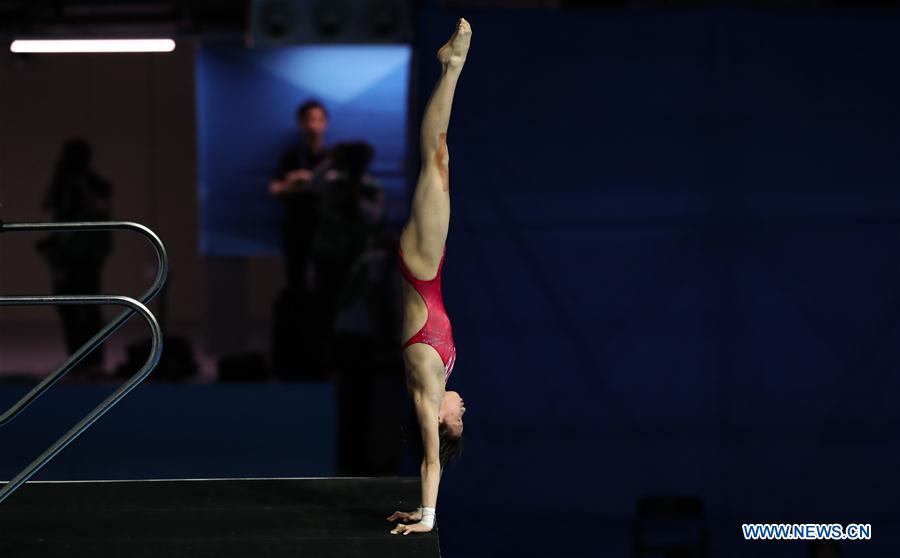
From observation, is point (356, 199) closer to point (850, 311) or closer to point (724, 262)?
point (724, 262)

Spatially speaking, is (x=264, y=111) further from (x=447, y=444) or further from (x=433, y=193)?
(x=447, y=444)

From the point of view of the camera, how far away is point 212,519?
421cm

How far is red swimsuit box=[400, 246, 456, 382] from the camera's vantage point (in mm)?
4012

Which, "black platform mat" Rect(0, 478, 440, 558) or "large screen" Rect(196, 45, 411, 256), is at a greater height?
"large screen" Rect(196, 45, 411, 256)

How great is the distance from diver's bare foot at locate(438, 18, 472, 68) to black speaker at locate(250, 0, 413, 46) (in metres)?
2.94

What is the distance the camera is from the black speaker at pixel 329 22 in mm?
6887

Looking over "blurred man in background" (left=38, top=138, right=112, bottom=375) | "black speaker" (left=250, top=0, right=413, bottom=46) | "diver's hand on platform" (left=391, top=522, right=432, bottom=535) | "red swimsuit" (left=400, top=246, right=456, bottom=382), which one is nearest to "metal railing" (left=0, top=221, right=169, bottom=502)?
"red swimsuit" (left=400, top=246, right=456, bottom=382)

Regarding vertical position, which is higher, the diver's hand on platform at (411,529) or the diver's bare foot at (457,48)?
the diver's bare foot at (457,48)

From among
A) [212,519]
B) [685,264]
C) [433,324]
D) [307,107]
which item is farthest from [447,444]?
[307,107]

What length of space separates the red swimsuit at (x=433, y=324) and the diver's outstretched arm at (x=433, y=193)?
1.2 inches

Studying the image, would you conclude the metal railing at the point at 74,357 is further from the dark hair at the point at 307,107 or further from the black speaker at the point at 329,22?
the dark hair at the point at 307,107

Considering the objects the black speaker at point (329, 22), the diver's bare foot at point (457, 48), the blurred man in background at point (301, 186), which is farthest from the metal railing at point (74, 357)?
the blurred man in background at point (301, 186)

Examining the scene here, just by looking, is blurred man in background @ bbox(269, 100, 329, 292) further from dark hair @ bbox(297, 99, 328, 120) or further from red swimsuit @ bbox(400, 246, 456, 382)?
red swimsuit @ bbox(400, 246, 456, 382)

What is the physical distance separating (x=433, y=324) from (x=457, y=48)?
3.00ft
